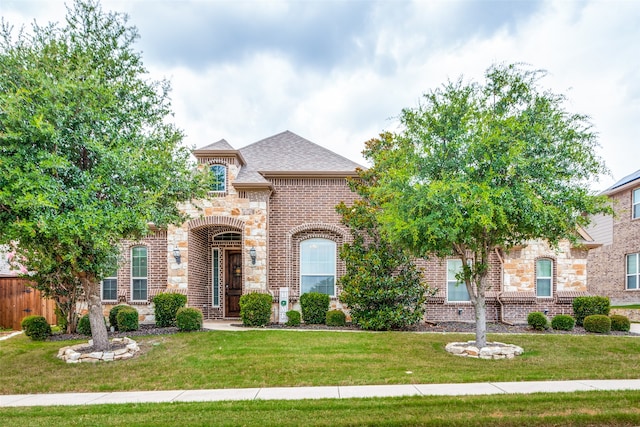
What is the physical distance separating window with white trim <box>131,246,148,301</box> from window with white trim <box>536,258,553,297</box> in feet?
42.7

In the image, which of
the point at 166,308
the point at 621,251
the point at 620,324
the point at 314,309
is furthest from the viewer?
the point at 621,251

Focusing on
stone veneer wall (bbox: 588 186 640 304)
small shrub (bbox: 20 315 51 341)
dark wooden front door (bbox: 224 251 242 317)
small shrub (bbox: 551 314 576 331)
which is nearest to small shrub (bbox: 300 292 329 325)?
dark wooden front door (bbox: 224 251 242 317)

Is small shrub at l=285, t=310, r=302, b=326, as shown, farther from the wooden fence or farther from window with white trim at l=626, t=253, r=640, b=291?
window with white trim at l=626, t=253, r=640, b=291

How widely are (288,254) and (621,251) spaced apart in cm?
1670

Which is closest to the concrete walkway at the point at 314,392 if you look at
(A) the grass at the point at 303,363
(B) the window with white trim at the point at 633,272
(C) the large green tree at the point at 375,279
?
(A) the grass at the point at 303,363

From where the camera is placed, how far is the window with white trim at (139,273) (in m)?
13.0

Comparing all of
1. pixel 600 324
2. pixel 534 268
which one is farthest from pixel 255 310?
pixel 600 324

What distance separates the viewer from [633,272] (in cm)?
1850

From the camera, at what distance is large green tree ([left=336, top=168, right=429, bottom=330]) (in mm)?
10977

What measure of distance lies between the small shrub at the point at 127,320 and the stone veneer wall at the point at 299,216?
4.30 metres

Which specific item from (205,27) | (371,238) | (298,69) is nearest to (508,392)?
(371,238)

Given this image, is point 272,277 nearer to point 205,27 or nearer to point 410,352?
point 410,352

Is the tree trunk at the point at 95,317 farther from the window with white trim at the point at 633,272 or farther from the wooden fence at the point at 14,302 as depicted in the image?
the window with white trim at the point at 633,272

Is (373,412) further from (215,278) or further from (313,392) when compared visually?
(215,278)
